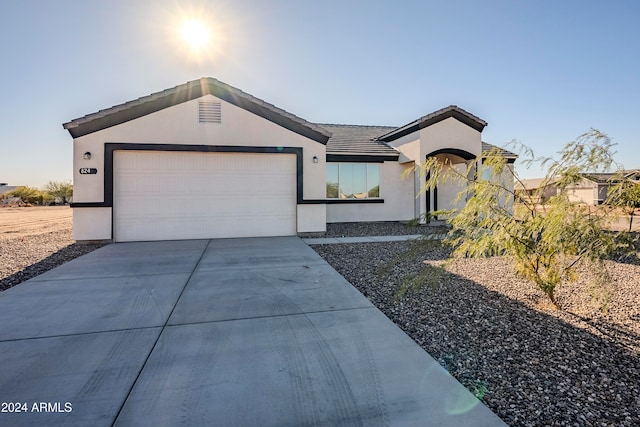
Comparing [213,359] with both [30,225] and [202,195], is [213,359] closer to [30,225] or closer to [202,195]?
[202,195]

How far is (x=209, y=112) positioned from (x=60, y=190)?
4359cm

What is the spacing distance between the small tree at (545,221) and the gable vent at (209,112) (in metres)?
7.91

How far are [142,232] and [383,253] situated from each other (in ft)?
24.4

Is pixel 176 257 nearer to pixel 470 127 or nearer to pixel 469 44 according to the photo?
pixel 469 44

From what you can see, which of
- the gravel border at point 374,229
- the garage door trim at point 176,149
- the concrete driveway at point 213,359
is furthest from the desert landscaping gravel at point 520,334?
the gravel border at point 374,229

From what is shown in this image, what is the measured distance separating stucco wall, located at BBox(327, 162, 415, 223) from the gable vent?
6.14 metres

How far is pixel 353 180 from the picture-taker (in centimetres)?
1423

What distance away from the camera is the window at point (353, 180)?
13930mm

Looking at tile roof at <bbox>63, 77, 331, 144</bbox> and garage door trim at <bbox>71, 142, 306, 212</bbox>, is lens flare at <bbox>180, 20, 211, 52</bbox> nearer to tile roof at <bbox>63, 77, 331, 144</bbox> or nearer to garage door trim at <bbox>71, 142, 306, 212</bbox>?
tile roof at <bbox>63, 77, 331, 144</bbox>

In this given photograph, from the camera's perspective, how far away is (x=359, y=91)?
1314 cm

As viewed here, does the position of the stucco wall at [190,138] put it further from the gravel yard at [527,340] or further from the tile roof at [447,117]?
the gravel yard at [527,340]

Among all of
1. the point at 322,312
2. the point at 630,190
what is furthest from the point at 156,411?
the point at 630,190

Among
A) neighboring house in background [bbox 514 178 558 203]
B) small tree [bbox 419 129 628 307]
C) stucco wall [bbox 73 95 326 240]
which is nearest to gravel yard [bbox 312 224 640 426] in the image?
small tree [bbox 419 129 628 307]

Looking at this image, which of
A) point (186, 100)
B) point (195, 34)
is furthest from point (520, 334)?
point (195, 34)
